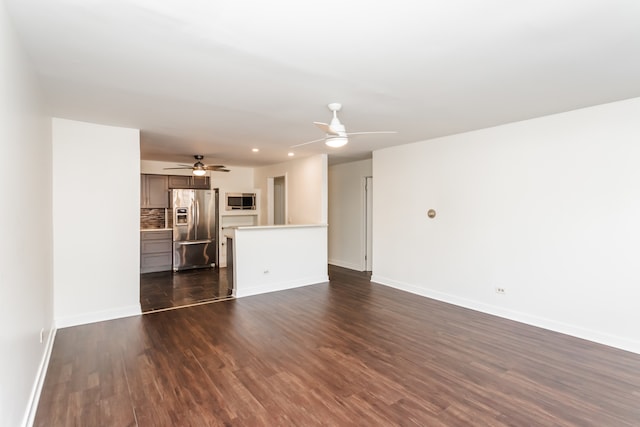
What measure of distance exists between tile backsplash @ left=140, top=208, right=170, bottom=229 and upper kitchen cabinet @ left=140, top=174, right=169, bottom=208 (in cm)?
27

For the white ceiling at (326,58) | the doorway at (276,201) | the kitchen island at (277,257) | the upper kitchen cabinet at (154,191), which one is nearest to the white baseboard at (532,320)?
the kitchen island at (277,257)

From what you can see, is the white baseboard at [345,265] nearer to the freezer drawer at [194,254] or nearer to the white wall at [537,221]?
the white wall at [537,221]

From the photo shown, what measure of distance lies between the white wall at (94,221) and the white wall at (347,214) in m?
4.32

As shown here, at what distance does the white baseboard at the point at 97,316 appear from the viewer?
3.75m

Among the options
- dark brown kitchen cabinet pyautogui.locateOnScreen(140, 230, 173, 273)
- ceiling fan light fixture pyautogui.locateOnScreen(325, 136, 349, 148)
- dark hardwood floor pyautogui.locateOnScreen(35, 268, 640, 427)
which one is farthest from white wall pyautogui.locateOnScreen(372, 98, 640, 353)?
dark brown kitchen cabinet pyautogui.locateOnScreen(140, 230, 173, 273)

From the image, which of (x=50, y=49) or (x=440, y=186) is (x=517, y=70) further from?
(x=50, y=49)

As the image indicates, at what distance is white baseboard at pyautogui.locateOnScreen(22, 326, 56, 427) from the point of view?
6.74ft

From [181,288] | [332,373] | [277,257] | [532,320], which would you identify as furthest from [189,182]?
[532,320]

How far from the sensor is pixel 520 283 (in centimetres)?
395

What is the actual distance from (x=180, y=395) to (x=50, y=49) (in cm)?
255

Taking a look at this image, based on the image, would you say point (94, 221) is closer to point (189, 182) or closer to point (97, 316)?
point (97, 316)

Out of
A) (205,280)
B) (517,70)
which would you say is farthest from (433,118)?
(205,280)

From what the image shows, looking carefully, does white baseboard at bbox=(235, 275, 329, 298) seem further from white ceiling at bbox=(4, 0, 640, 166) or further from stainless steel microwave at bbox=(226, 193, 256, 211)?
stainless steel microwave at bbox=(226, 193, 256, 211)

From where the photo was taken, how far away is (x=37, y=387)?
93.7 inches
